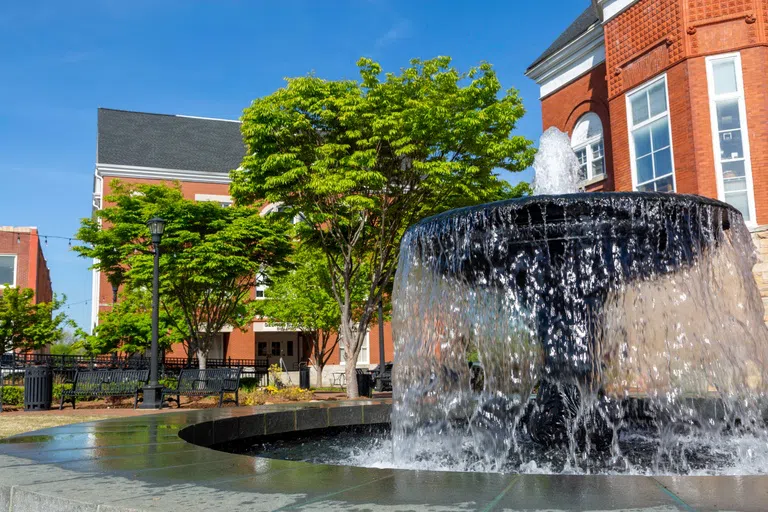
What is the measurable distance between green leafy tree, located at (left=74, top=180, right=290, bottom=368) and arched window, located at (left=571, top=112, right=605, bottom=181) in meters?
10.7

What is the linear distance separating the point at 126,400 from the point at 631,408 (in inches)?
592

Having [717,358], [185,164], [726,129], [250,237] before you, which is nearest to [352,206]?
[250,237]

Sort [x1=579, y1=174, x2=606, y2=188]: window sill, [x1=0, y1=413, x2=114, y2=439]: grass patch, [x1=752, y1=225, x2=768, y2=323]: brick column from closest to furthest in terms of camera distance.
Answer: [x1=0, y1=413, x2=114, y2=439]: grass patch < [x1=752, y1=225, x2=768, y2=323]: brick column < [x1=579, y1=174, x2=606, y2=188]: window sill

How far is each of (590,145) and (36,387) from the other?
1766 cm

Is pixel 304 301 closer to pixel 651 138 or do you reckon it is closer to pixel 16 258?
pixel 651 138

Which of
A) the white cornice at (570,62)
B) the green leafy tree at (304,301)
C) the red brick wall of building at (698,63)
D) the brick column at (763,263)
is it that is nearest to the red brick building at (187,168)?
the green leafy tree at (304,301)

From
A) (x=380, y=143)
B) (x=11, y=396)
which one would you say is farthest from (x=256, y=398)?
(x=380, y=143)

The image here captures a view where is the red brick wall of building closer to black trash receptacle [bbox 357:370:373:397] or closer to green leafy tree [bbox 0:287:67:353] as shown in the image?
black trash receptacle [bbox 357:370:373:397]

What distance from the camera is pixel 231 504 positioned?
336 cm

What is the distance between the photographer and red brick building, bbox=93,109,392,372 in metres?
42.8

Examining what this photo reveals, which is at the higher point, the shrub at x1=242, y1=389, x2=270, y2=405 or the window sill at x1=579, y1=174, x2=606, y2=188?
the window sill at x1=579, y1=174, x2=606, y2=188

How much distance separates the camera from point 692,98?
679 inches

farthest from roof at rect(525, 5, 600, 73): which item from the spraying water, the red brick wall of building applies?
the spraying water

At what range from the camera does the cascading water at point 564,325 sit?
6.79 meters
